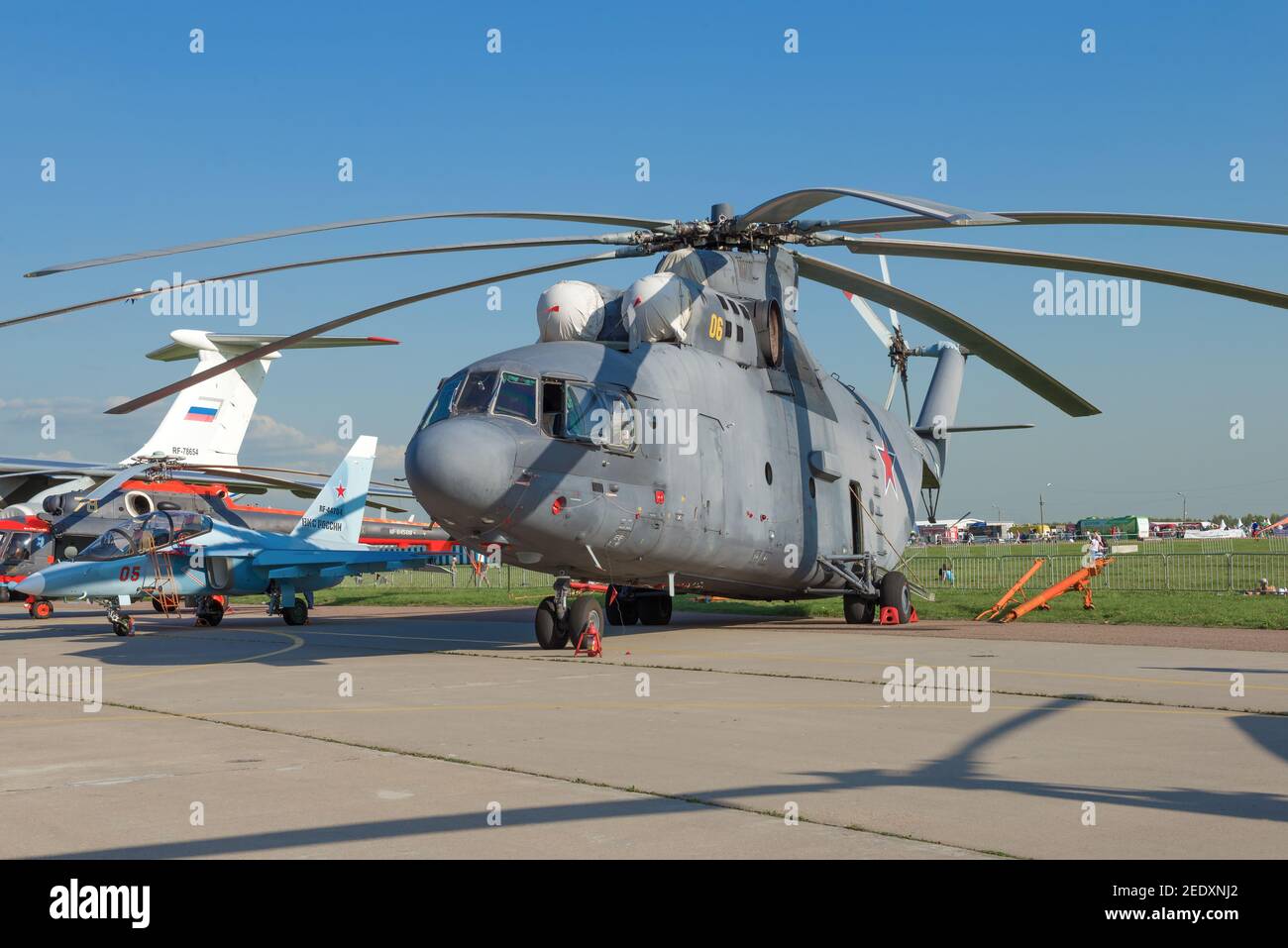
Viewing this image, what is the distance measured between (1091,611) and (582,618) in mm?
12343

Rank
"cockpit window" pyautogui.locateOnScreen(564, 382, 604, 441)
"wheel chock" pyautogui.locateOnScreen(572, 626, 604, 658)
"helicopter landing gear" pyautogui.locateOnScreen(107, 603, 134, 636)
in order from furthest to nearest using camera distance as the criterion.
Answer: "helicopter landing gear" pyautogui.locateOnScreen(107, 603, 134, 636) < "wheel chock" pyautogui.locateOnScreen(572, 626, 604, 658) < "cockpit window" pyautogui.locateOnScreen(564, 382, 604, 441)

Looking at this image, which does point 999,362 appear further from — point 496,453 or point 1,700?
point 1,700

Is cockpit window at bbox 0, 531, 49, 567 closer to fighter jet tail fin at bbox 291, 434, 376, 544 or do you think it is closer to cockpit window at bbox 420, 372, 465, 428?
fighter jet tail fin at bbox 291, 434, 376, 544

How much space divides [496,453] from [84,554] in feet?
43.4

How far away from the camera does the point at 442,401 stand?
554 inches

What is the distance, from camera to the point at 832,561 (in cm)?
2041

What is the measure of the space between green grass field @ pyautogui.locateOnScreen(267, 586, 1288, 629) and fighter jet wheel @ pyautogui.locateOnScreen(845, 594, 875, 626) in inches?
110

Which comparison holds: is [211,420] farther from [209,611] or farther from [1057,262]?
[1057,262]

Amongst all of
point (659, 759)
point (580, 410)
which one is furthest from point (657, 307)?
point (659, 759)

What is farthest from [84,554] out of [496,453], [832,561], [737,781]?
[737,781]

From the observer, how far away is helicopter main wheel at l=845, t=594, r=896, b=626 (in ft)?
71.6

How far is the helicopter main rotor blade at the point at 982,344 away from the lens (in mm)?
15602

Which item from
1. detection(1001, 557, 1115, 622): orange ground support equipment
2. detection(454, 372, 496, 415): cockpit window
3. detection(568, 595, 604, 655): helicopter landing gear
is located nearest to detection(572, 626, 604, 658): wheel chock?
detection(568, 595, 604, 655): helicopter landing gear
